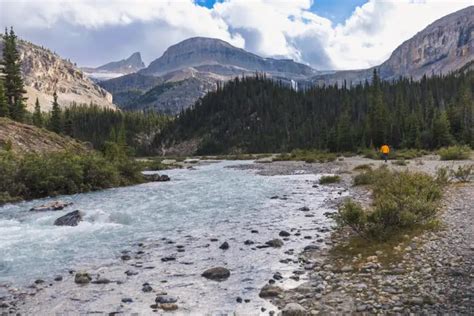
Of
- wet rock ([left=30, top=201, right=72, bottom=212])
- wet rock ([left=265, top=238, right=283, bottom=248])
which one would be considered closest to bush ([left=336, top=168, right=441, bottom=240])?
wet rock ([left=265, top=238, right=283, bottom=248])

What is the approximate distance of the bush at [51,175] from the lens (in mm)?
33031

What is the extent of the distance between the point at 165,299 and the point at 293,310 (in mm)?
3579

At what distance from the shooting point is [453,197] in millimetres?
21828

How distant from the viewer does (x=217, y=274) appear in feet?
41.6

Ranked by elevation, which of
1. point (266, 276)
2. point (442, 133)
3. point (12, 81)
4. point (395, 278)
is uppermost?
point (12, 81)

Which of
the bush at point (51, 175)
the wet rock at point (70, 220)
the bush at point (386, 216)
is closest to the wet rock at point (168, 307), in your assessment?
the bush at point (386, 216)

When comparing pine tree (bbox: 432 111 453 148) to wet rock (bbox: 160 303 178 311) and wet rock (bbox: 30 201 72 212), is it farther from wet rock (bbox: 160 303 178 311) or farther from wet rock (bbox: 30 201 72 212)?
wet rock (bbox: 160 303 178 311)

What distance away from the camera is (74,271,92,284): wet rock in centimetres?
1240

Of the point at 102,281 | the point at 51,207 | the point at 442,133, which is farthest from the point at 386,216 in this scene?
the point at 442,133

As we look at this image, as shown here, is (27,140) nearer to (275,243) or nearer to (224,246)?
(224,246)

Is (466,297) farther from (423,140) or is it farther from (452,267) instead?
(423,140)

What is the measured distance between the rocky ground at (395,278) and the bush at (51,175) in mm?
28051

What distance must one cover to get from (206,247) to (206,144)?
17492cm

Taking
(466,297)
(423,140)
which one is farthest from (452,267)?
(423,140)
